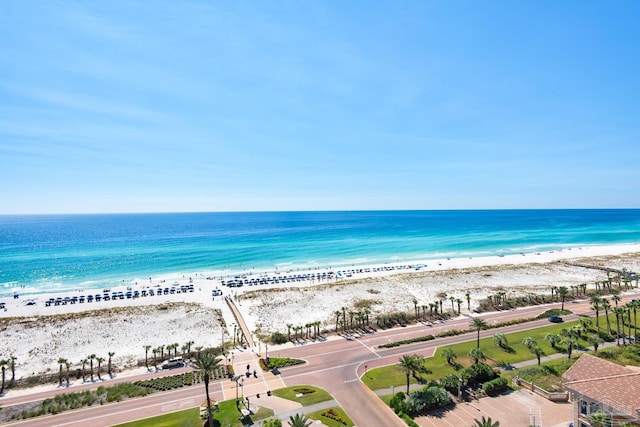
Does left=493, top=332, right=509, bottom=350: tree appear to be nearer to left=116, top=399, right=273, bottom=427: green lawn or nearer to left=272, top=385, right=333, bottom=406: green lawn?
left=272, top=385, right=333, bottom=406: green lawn

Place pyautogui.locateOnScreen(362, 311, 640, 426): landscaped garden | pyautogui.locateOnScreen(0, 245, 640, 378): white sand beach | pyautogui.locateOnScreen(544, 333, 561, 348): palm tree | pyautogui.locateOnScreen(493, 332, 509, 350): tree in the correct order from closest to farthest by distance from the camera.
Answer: pyautogui.locateOnScreen(362, 311, 640, 426): landscaped garden, pyautogui.locateOnScreen(544, 333, 561, 348): palm tree, pyautogui.locateOnScreen(493, 332, 509, 350): tree, pyautogui.locateOnScreen(0, 245, 640, 378): white sand beach

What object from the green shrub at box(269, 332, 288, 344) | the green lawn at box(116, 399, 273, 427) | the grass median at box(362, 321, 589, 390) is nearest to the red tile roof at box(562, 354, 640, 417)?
the grass median at box(362, 321, 589, 390)

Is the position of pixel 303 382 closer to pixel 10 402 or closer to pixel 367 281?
pixel 10 402

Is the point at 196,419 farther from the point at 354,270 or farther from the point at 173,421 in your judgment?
the point at 354,270

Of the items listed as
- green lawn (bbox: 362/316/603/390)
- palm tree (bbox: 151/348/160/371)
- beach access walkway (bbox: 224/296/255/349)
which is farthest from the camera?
beach access walkway (bbox: 224/296/255/349)

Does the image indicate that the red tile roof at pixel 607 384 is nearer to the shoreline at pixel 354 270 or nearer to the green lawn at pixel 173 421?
the green lawn at pixel 173 421

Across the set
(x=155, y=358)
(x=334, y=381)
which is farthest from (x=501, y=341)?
(x=155, y=358)

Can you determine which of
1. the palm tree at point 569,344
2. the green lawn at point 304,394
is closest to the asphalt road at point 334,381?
the green lawn at point 304,394
